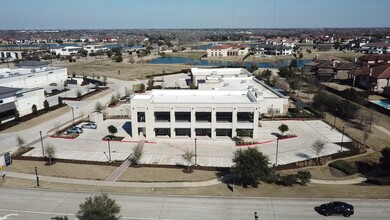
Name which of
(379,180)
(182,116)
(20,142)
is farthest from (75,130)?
(379,180)

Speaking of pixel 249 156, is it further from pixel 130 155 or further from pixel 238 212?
pixel 130 155

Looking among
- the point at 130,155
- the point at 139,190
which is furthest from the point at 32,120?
the point at 139,190

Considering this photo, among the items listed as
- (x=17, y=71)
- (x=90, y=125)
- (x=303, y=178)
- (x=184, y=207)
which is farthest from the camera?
(x=17, y=71)

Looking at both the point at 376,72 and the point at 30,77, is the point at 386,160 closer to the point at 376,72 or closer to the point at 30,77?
the point at 376,72

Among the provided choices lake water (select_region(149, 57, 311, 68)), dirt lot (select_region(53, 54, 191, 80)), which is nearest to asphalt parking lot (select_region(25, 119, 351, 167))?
dirt lot (select_region(53, 54, 191, 80))

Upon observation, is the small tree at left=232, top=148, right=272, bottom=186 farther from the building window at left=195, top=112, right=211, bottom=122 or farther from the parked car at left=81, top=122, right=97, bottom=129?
the parked car at left=81, top=122, right=97, bottom=129

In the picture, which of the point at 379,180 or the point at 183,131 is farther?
the point at 183,131

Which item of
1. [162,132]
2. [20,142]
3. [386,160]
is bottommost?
[162,132]

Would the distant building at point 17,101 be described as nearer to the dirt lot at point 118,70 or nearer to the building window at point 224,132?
the building window at point 224,132
